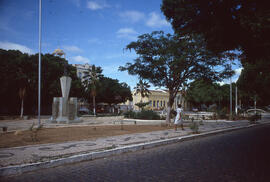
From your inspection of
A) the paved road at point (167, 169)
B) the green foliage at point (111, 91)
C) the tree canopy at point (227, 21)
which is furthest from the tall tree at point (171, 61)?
the green foliage at point (111, 91)

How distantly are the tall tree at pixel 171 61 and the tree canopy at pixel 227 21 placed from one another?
16.2 ft

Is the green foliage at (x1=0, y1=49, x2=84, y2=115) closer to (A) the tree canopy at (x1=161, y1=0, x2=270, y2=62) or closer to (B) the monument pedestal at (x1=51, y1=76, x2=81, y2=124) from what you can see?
(B) the monument pedestal at (x1=51, y1=76, x2=81, y2=124)

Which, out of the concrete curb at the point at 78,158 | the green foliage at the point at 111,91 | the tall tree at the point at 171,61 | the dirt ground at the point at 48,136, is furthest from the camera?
the green foliage at the point at 111,91

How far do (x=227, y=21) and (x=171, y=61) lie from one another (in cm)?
790

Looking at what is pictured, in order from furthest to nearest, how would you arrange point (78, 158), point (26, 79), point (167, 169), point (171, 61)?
point (26, 79)
point (171, 61)
point (78, 158)
point (167, 169)

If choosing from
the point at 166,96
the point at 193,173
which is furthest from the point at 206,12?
the point at 166,96

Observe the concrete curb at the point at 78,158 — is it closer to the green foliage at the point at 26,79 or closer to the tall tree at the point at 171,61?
the tall tree at the point at 171,61

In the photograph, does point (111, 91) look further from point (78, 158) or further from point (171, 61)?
point (78, 158)

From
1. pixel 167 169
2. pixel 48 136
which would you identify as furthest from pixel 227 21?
pixel 48 136

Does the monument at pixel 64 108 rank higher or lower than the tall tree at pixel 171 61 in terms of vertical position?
lower

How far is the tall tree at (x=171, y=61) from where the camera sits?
1483 centimetres

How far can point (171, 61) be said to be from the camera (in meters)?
15.5

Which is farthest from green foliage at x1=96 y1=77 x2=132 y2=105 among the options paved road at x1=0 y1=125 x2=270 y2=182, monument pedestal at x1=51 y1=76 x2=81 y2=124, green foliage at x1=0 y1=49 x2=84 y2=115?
paved road at x1=0 y1=125 x2=270 y2=182

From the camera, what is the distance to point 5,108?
120 ft
